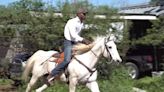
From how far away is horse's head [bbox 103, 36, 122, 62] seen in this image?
32.5 ft

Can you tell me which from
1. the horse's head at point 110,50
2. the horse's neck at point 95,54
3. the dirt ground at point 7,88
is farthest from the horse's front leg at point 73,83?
the dirt ground at point 7,88

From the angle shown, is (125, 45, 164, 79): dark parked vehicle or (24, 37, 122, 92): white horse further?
(125, 45, 164, 79): dark parked vehicle

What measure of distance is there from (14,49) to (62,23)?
1978 millimetres

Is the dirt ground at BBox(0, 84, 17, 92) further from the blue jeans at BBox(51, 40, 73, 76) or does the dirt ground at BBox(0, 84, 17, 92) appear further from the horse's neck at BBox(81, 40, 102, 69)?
the horse's neck at BBox(81, 40, 102, 69)

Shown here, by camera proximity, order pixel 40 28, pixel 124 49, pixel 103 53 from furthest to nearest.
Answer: pixel 124 49, pixel 40 28, pixel 103 53

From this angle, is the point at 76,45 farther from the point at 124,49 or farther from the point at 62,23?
the point at 124,49

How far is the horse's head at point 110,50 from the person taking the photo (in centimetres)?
992

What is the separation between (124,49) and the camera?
15.7m

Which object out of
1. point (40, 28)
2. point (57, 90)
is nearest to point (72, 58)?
point (57, 90)

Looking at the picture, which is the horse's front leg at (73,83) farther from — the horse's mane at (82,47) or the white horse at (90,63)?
the horse's mane at (82,47)

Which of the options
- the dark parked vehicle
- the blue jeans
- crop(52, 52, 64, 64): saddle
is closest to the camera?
the blue jeans

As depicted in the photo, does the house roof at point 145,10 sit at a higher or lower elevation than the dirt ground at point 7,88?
higher

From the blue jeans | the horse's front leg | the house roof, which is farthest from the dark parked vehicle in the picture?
the horse's front leg

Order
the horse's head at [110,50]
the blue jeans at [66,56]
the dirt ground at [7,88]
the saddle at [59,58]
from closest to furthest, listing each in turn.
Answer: the horse's head at [110,50]
the blue jeans at [66,56]
the saddle at [59,58]
the dirt ground at [7,88]
